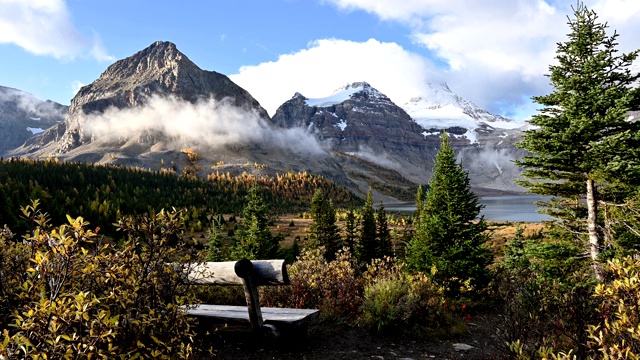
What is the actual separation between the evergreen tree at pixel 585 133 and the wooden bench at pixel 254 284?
8.71 m

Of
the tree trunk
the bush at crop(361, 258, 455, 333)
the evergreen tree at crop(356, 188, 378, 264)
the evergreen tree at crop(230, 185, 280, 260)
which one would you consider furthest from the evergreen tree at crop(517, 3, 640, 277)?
the evergreen tree at crop(356, 188, 378, 264)

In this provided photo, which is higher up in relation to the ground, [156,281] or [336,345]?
[156,281]

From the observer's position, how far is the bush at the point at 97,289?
2.71m

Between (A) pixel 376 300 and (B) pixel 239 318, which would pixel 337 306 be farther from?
(B) pixel 239 318

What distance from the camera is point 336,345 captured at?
751 cm

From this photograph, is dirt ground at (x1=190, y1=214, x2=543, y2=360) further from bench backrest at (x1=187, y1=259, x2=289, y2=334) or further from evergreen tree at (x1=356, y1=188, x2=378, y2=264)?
evergreen tree at (x1=356, y1=188, x2=378, y2=264)

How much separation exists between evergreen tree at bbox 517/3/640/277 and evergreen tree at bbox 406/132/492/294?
238cm

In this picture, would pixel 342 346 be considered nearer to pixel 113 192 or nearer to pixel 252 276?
pixel 252 276

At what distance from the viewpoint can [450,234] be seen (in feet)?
43.1

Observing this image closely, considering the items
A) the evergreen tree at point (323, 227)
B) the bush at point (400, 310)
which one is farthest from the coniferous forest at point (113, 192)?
the bush at point (400, 310)

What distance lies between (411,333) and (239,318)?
4313mm

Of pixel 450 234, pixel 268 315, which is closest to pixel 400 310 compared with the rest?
pixel 268 315

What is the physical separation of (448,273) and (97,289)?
11.5 metres

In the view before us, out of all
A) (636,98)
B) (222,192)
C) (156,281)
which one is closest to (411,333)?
(156,281)
